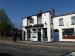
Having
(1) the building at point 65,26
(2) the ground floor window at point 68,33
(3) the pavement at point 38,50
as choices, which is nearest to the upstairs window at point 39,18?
(1) the building at point 65,26

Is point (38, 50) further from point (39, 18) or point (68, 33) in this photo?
point (39, 18)

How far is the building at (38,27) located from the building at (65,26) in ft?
5.84

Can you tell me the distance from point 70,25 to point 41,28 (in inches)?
327

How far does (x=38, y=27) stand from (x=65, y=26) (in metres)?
7.99

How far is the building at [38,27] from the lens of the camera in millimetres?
54256

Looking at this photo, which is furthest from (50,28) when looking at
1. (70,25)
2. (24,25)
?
(24,25)

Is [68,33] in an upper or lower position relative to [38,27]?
lower

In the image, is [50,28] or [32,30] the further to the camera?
[32,30]

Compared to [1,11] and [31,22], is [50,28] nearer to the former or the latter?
[31,22]

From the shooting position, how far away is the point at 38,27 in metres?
56.9

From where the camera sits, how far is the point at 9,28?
72.6 metres

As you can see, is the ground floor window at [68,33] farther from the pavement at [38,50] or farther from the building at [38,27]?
the pavement at [38,50]

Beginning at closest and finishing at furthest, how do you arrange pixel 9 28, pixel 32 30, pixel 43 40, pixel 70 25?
1. pixel 70 25
2. pixel 43 40
3. pixel 32 30
4. pixel 9 28

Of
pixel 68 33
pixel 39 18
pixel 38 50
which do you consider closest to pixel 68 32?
pixel 68 33
